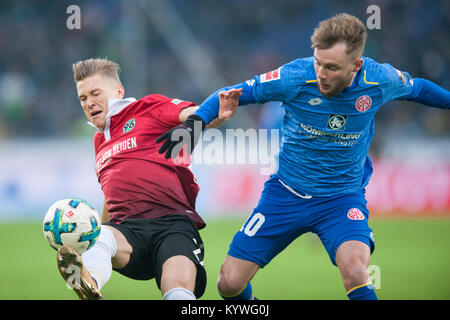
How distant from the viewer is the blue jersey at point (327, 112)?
449 cm

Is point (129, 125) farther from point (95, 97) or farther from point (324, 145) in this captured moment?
point (324, 145)

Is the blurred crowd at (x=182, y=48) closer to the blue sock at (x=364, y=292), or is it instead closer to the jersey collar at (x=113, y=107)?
the jersey collar at (x=113, y=107)

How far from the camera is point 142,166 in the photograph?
4.70 m

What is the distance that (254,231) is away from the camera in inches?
191

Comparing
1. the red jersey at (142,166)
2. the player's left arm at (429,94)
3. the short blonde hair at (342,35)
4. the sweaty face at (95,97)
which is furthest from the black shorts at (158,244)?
the player's left arm at (429,94)

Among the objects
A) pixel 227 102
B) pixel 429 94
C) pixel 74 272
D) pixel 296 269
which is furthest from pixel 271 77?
pixel 296 269

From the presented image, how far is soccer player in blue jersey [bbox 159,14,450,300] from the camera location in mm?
4266

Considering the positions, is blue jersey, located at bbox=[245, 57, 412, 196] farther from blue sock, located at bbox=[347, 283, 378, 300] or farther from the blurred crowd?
the blurred crowd

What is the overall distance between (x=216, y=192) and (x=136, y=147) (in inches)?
344

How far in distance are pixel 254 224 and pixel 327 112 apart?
40.8 inches

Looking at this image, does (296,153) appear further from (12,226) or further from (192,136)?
(12,226)

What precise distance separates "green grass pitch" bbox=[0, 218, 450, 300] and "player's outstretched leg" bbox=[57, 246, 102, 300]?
8.44 ft

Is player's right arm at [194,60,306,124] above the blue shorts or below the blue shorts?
above

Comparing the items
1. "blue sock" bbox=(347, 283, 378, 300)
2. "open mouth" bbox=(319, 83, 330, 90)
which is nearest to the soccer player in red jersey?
"open mouth" bbox=(319, 83, 330, 90)
